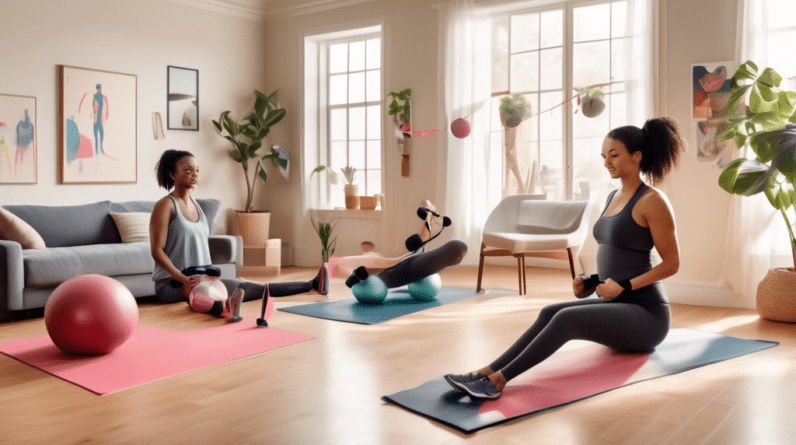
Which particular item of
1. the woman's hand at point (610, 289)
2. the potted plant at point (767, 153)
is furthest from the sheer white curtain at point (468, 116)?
the woman's hand at point (610, 289)

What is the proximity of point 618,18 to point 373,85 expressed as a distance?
2517 mm

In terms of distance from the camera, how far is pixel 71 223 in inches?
197

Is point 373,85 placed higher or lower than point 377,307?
higher

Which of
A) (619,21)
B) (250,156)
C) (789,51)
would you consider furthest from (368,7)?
(789,51)

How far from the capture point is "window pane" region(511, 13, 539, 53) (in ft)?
20.3

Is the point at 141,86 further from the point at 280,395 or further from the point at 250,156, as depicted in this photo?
the point at 280,395

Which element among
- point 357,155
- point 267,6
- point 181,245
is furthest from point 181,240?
point 267,6

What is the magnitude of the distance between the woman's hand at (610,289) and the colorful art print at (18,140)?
4654 mm

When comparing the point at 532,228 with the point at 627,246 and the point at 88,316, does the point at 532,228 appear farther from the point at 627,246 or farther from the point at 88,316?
the point at 88,316

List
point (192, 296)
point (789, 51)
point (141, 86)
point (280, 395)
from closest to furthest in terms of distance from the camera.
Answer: point (280, 395) → point (192, 296) → point (789, 51) → point (141, 86)

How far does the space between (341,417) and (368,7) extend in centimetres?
523

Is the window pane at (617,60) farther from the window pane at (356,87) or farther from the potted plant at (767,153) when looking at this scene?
the window pane at (356,87)

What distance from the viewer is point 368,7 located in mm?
6730

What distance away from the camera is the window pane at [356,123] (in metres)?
7.12
